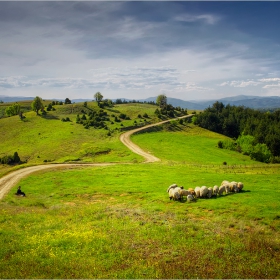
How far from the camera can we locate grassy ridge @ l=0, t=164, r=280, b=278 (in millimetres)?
15227

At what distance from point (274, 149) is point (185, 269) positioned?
10180cm

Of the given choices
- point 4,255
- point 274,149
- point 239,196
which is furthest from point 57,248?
point 274,149

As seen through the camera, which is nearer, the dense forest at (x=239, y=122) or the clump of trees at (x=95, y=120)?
the clump of trees at (x=95, y=120)

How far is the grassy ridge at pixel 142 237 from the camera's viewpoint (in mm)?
15227

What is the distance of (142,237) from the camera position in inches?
768

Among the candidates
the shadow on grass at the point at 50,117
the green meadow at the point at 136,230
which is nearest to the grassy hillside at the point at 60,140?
the shadow on grass at the point at 50,117

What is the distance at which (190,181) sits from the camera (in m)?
40.2

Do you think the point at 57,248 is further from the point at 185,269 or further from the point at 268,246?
the point at 268,246

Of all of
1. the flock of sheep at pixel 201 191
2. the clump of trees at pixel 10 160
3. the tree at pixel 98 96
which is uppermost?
the tree at pixel 98 96

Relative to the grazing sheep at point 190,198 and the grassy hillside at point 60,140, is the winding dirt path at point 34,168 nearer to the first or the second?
the grassy hillside at point 60,140

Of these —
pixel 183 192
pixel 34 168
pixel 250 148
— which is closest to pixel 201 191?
pixel 183 192

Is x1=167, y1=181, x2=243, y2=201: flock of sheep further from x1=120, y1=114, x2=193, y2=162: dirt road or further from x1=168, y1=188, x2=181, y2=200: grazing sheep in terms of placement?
x1=120, y1=114, x2=193, y2=162: dirt road

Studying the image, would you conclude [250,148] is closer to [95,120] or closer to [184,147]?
[184,147]

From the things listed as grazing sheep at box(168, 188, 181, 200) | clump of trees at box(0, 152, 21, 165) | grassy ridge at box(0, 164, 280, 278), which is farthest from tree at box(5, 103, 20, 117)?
grazing sheep at box(168, 188, 181, 200)
